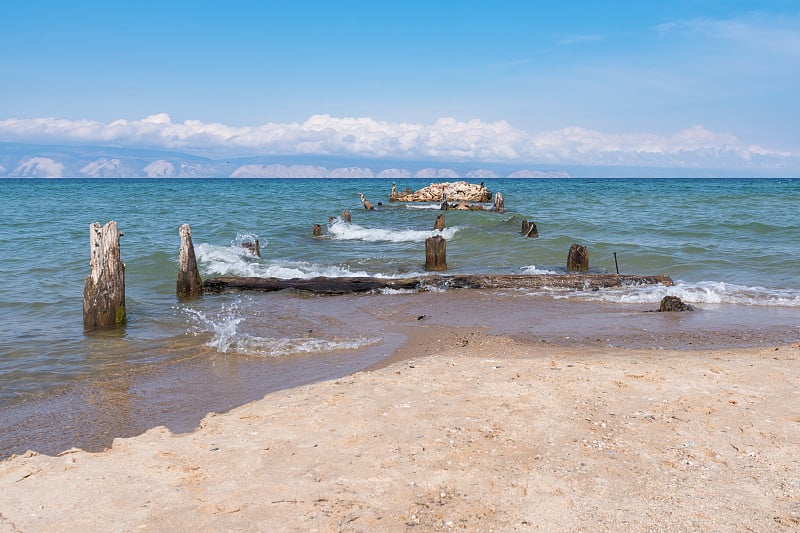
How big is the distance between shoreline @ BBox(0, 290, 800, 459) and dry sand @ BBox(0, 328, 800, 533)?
61 cm

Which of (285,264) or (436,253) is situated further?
(285,264)

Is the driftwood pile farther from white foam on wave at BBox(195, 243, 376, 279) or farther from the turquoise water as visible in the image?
white foam on wave at BBox(195, 243, 376, 279)

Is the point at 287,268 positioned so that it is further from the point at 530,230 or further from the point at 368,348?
the point at 530,230

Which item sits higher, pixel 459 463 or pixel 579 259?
pixel 579 259

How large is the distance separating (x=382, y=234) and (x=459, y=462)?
65.1 feet

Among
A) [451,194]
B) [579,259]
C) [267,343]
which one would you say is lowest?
[267,343]

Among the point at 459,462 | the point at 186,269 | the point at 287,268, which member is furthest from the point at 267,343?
the point at 287,268

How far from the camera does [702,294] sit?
11500 millimetres

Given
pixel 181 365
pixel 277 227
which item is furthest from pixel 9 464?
pixel 277 227

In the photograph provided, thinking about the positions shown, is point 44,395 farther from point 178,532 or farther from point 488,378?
point 488,378

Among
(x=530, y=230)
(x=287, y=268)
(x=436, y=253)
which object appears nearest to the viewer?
(x=436, y=253)

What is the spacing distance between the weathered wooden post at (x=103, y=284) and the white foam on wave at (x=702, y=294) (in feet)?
25.5

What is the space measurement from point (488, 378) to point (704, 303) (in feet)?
21.5

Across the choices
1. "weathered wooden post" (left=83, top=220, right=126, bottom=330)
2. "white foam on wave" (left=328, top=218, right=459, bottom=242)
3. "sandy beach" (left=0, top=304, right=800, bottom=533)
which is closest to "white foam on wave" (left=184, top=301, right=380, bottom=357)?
"weathered wooden post" (left=83, top=220, right=126, bottom=330)
